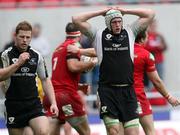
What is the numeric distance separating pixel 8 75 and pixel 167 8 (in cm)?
802

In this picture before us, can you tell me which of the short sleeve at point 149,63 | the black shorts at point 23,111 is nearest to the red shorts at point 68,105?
the short sleeve at point 149,63

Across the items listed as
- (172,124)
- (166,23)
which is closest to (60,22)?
(166,23)

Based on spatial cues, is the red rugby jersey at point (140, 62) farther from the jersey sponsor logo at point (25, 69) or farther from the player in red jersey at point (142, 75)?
the jersey sponsor logo at point (25, 69)

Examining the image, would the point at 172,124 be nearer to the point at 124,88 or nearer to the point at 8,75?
the point at 124,88

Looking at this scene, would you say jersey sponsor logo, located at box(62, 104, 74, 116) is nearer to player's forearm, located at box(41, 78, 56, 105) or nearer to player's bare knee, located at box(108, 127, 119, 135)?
player's forearm, located at box(41, 78, 56, 105)

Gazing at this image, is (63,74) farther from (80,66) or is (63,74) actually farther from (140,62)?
(140,62)

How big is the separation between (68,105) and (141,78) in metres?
1.38

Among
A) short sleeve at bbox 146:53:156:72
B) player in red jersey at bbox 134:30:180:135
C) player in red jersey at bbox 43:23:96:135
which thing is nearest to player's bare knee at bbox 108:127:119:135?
player in red jersey at bbox 134:30:180:135

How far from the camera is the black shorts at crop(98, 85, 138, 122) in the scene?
13805 mm

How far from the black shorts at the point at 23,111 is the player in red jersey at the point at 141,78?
1.79 metres

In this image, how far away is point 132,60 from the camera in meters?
13.9

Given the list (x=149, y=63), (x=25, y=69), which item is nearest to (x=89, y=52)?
(x=149, y=63)

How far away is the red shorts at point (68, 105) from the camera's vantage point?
50.6 ft

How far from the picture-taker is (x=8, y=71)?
13.1 metres
